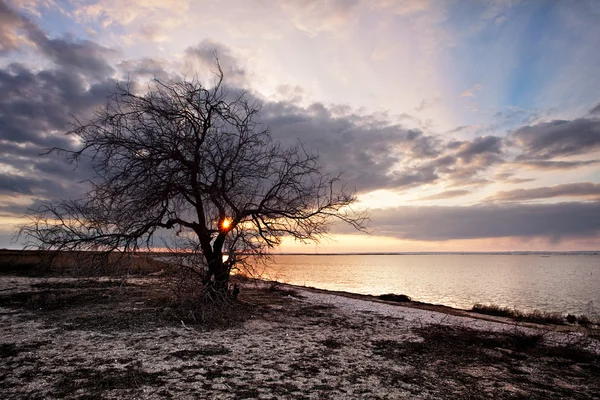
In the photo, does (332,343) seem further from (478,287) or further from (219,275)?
(478,287)

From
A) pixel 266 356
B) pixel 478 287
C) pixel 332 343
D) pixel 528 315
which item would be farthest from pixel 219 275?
pixel 478 287

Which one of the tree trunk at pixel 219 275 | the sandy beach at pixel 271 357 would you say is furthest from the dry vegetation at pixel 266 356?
the tree trunk at pixel 219 275

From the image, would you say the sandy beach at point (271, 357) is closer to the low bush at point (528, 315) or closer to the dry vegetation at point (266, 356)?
the dry vegetation at point (266, 356)

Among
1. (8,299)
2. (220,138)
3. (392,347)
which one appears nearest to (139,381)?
(392,347)

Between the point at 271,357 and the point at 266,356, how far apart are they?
0.38ft

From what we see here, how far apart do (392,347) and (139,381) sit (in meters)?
5.34

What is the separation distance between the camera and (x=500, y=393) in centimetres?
579

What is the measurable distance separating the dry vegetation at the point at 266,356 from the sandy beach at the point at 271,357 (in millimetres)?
23

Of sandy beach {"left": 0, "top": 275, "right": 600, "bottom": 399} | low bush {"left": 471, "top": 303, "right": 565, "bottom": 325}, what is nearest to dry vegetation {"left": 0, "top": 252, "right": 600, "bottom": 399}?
sandy beach {"left": 0, "top": 275, "right": 600, "bottom": 399}

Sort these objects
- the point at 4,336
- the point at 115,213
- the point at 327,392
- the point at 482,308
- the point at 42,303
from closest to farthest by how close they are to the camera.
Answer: the point at 327,392, the point at 4,336, the point at 115,213, the point at 42,303, the point at 482,308

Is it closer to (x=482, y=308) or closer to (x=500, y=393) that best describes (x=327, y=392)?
(x=500, y=393)

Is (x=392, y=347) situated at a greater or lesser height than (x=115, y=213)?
lesser

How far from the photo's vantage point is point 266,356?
712 centimetres

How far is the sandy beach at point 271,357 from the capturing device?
5.50 m
